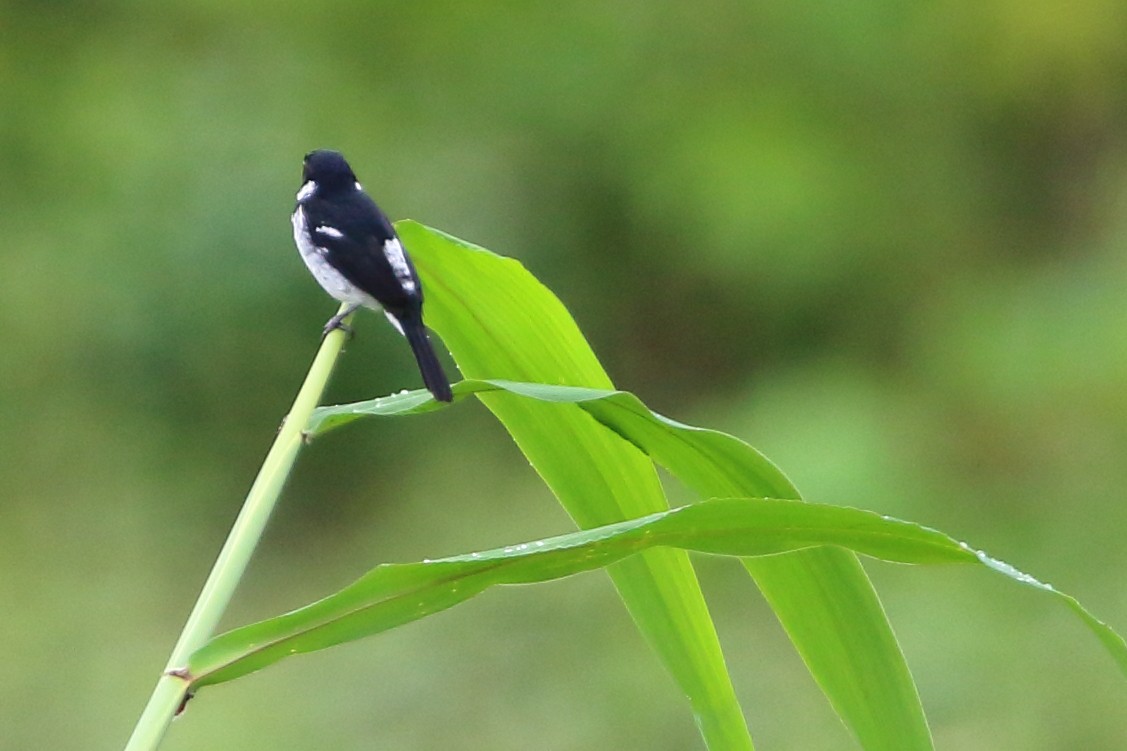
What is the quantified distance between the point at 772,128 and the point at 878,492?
1.38 meters

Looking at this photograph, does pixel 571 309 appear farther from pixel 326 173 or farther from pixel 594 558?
pixel 594 558

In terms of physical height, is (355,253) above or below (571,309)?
above

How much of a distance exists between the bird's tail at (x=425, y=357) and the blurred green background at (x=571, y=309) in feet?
6.91

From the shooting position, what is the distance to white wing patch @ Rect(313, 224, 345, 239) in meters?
1.02

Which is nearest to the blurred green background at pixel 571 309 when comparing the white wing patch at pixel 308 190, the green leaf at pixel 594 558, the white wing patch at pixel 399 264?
the white wing patch at pixel 308 190

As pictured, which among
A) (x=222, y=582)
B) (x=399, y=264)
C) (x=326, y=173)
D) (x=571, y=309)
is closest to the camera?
(x=222, y=582)

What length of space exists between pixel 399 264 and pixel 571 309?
10.9ft

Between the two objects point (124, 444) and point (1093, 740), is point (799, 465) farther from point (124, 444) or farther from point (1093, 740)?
point (124, 444)

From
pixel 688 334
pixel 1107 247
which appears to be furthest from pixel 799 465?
pixel 1107 247

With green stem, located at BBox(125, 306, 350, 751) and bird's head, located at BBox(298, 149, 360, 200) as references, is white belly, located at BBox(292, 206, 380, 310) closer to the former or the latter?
bird's head, located at BBox(298, 149, 360, 200)

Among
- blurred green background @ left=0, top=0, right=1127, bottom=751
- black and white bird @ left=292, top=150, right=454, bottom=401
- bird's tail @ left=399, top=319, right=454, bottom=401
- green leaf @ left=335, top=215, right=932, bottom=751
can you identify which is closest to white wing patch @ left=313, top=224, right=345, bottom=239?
black and white bird @ left=292, top=150, right=454, bottom=401

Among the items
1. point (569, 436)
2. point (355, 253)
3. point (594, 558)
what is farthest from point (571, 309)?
point (594, 558)

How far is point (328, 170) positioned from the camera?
3.65 feet

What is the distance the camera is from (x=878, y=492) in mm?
3613
